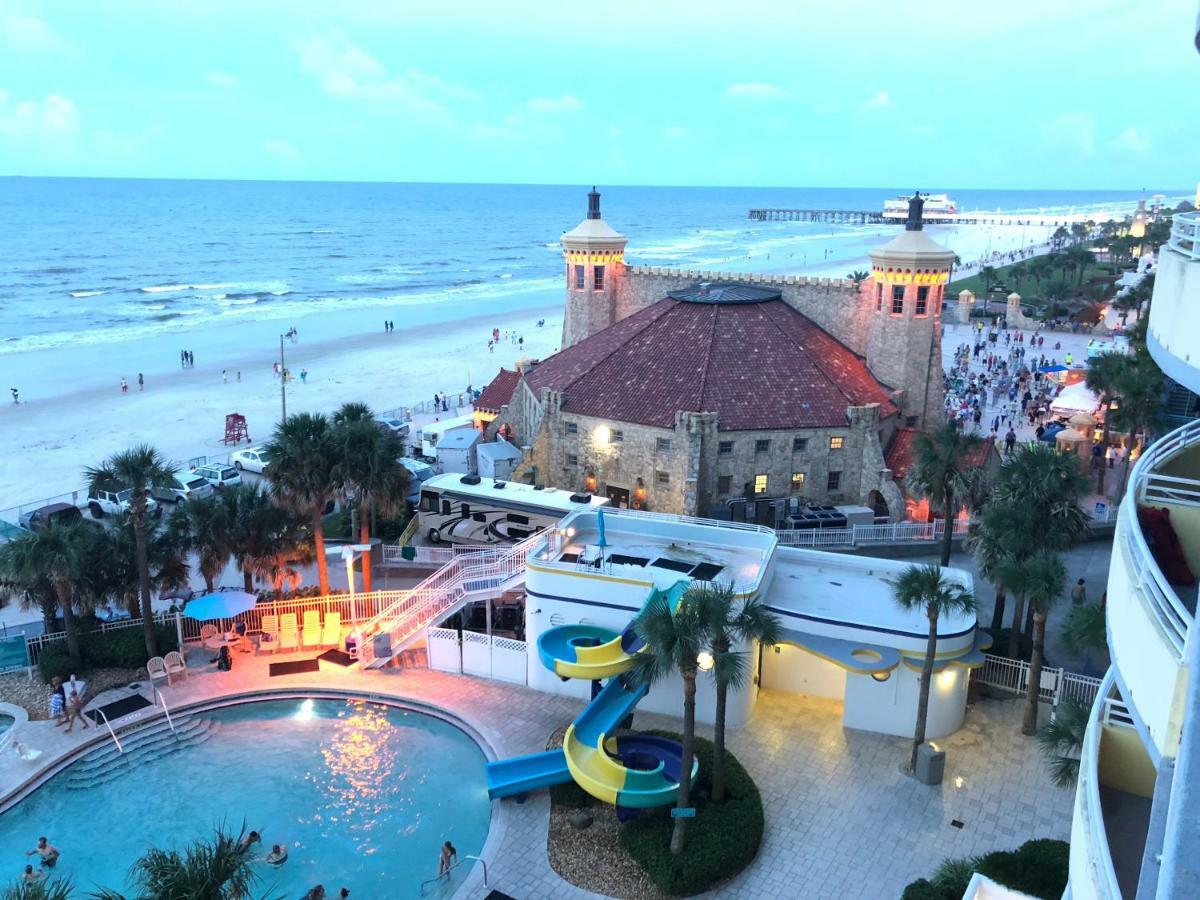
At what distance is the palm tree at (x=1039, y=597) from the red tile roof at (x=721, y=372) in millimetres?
14296

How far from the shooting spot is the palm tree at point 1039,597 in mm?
20875

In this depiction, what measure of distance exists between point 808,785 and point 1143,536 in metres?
13.5

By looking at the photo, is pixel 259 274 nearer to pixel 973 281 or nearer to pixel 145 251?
pixel 145 251

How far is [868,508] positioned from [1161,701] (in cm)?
2962

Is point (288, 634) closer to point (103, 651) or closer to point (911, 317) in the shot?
point (103, 651)

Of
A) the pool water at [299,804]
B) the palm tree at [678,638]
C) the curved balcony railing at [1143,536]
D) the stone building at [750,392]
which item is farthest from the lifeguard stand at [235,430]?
the curved balcony railing at [1143,536]

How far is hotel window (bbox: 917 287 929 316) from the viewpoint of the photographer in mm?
38719

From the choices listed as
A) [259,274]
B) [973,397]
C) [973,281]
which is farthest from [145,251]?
[973,397]

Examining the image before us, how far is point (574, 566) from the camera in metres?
24.5

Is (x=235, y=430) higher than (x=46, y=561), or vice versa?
(x=46, y=561)

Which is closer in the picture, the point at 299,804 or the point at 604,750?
the point at 604,750

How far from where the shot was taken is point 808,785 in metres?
20.9

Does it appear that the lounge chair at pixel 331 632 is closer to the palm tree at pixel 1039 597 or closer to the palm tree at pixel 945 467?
the palm tree at pixel 945 467

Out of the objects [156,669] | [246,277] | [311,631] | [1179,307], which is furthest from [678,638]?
[246,277]
